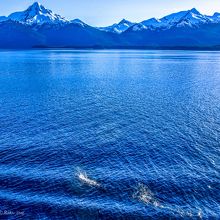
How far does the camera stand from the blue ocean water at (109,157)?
124ft

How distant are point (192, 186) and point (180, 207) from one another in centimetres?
550

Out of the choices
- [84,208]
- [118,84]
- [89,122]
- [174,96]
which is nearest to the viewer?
[84,208]

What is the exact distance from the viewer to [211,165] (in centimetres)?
4806

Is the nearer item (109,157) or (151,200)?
(151,200)

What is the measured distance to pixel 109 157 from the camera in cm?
5153

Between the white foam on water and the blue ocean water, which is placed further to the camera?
the blue ocean water

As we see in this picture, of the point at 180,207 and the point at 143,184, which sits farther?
the point at 143,184

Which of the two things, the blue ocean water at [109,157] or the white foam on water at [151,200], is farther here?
the blue ocean water at [109,157]

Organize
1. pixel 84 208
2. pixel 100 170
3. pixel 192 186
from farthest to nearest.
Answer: pixel 100 170
pixel 192 186
pixel 84 208

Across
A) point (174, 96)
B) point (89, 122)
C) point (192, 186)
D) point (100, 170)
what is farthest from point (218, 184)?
point (174, 96)

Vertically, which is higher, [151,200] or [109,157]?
[151,200]

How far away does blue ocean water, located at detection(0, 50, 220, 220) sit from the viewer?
37.7 metres

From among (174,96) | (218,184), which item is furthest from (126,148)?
(174,96)

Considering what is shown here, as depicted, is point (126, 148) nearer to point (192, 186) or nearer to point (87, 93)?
point (192, 186)
